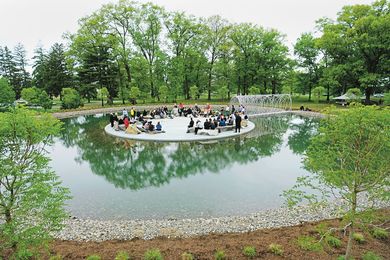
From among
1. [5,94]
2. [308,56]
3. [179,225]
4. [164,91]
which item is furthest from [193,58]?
[179,225]

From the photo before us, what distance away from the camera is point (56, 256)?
18.5 feet

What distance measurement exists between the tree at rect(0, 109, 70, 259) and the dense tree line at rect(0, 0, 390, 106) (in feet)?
118

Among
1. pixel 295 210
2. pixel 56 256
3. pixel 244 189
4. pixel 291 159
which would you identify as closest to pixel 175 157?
pixel 244 189

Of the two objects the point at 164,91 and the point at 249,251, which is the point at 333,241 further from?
the point at 164,91

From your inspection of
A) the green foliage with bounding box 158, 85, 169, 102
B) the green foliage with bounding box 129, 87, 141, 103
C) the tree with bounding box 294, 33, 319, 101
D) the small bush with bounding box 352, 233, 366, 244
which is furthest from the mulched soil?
the tree with bounding box 294, 33, 319, 101

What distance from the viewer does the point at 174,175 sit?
1199 centimetres

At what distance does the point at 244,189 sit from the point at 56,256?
6802 millimetres

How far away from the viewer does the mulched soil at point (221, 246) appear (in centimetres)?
580

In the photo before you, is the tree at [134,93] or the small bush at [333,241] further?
the tree at [134,93]

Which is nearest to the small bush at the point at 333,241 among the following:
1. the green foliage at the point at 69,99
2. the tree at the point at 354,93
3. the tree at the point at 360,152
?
the tree at the point at 360,152

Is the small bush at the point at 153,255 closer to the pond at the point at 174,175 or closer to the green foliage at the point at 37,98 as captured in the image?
the pond at the point at 174,175

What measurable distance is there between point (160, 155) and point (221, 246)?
9.14 meters

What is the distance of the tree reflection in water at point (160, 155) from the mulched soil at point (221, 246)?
4.43 m

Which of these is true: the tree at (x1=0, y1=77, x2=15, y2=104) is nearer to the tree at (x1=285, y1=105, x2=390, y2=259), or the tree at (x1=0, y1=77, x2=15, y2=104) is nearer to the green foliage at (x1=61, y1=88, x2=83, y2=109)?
the green foliage at (x1=61, y1=88, x2=83, y2=109)
